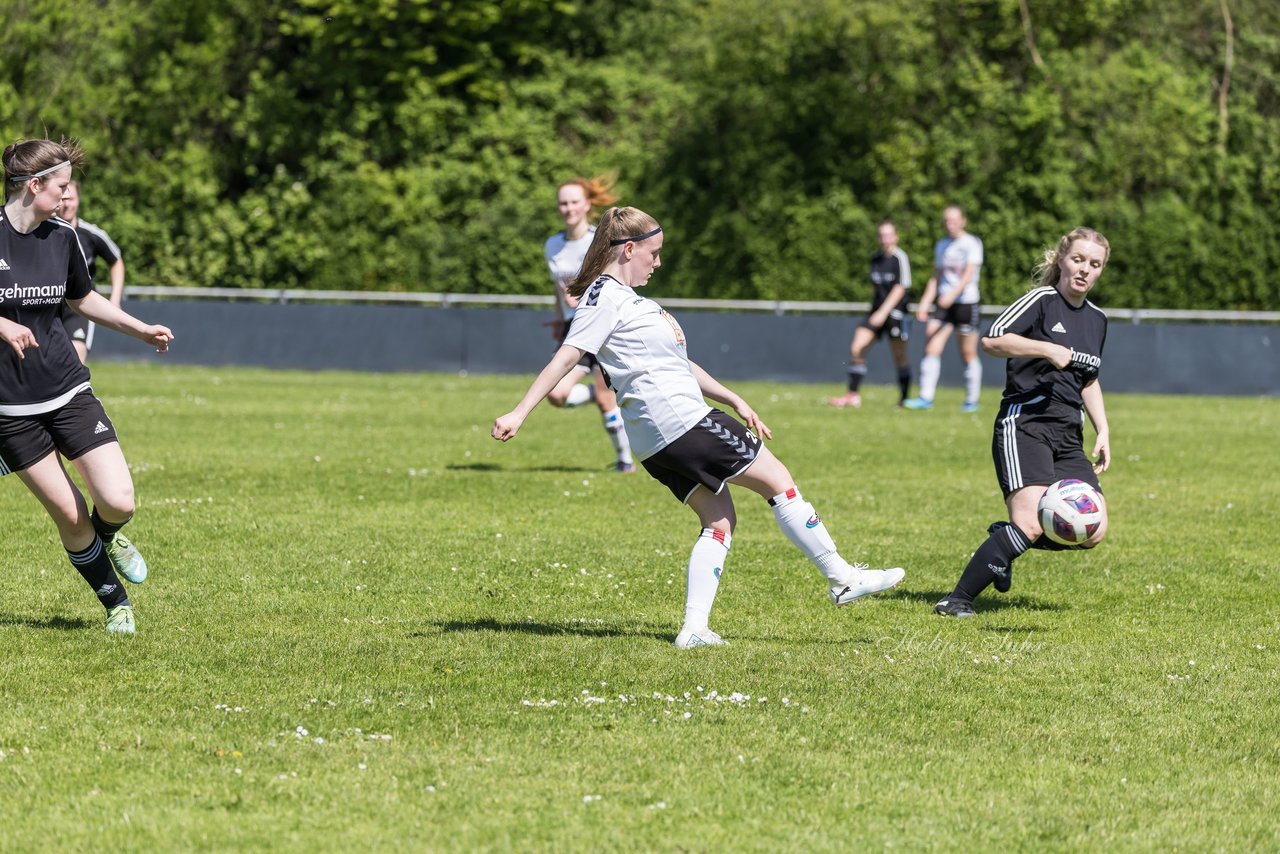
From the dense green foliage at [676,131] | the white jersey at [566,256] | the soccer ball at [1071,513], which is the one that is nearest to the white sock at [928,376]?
the dense green foliage at [676,131]

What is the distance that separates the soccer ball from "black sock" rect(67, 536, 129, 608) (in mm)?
4087

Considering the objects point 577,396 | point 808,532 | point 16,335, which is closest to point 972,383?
point 577,396

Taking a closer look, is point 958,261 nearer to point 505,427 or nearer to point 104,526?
point 104,526

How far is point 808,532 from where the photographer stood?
6.82 m

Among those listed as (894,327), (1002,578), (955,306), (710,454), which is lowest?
(894,327)

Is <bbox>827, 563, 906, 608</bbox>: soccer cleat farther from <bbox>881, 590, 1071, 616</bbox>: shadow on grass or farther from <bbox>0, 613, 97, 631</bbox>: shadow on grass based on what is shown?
<bbox>0, 613, 97, 631</bbox>: shadow on grass

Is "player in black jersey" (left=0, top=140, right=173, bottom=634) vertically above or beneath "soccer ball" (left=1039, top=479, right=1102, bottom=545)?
above

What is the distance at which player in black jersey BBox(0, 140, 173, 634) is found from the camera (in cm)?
670

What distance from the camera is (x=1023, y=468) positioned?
7.92m

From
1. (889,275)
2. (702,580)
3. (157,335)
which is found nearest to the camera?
(702,580)

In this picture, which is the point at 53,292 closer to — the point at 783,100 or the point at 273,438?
the point at 273,438

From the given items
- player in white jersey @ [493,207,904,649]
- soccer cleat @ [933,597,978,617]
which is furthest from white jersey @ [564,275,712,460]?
soccer cleat @ [933,597,978,617]

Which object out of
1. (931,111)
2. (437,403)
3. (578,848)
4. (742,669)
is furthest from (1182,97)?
(578,848)

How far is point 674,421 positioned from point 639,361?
0.94 ft
